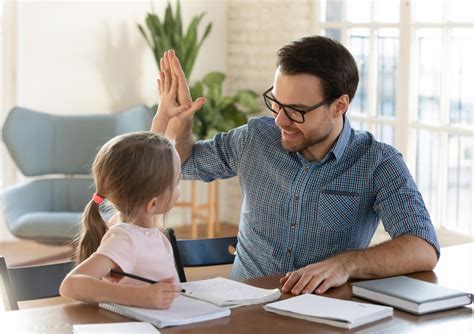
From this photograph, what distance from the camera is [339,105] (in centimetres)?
297

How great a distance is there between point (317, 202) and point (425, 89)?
9.23 feet

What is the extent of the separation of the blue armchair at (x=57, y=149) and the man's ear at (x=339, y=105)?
9.77 feet

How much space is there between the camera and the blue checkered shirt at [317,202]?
2.90 metres

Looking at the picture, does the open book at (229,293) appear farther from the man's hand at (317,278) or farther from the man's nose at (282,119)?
the man's nose at (282,119)

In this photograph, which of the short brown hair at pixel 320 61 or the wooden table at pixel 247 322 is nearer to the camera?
the wooden table at pixel 247 322

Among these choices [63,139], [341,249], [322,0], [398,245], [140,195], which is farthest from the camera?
[322,0]

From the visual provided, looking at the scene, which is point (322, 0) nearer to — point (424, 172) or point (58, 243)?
point (424, 172)

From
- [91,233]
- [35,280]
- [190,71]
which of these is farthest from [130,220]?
[190,71]

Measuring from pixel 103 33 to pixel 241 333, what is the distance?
5071 mm

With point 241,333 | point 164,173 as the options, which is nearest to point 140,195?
point 164,173

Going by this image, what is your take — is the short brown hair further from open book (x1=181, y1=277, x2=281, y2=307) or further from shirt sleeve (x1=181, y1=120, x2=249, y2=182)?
open book (x1=181, y1=277, x2=281, y2=307)

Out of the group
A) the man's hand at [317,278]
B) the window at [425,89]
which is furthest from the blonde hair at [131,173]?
the window at [425,89]

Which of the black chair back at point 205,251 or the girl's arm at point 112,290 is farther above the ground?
the girl's arm at point 112,290

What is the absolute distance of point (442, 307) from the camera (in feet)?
7.57
